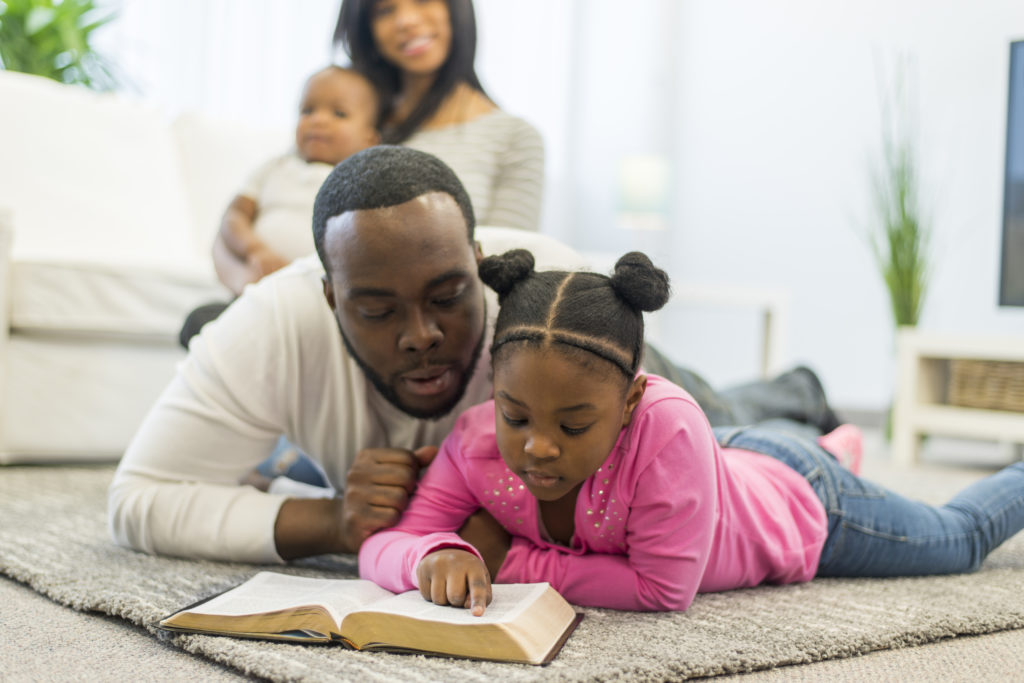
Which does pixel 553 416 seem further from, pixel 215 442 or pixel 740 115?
pixel 740 115

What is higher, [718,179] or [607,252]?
[718,179]

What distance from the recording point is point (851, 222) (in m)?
3.88

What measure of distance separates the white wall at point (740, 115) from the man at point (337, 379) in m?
2.54

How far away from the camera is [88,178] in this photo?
2.58m

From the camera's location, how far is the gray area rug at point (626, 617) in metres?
0.87

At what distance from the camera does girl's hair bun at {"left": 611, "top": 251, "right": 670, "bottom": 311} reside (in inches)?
40.0

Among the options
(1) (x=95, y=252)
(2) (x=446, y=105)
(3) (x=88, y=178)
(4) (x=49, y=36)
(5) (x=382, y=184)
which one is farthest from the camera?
(4) (x=49, y=36)

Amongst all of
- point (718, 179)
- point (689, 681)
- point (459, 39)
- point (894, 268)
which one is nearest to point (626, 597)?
point (689, 681)

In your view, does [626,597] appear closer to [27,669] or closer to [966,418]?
[27,669]

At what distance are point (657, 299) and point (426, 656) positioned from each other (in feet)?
1.43

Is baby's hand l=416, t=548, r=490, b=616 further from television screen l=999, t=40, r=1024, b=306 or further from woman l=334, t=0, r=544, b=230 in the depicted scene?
television screen l=999, t=40, r=1024, b=306

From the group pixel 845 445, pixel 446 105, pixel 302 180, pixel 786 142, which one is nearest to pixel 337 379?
pixel 302 180

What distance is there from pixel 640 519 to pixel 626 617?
0.38 feet

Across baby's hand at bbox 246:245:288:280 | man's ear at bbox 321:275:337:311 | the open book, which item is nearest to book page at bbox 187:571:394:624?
the open book
